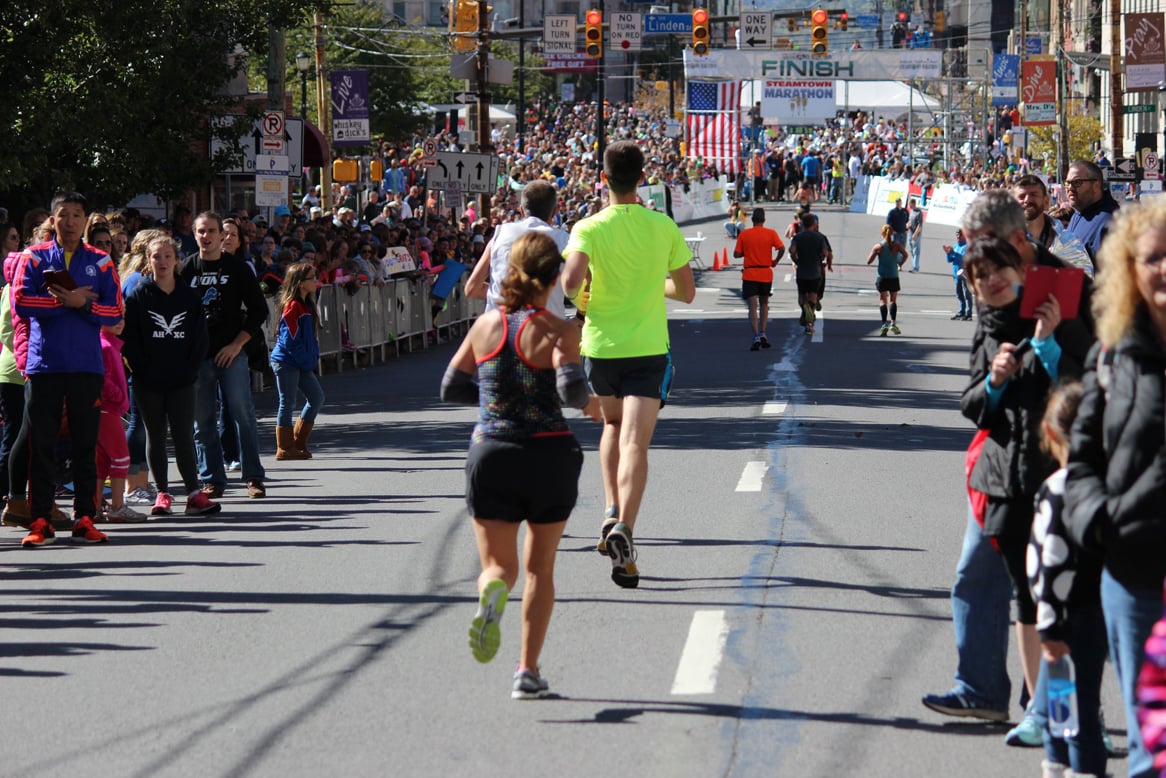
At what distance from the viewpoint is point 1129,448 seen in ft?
13.3

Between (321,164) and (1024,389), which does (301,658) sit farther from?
(321,164)

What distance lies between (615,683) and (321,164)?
28.9 metres

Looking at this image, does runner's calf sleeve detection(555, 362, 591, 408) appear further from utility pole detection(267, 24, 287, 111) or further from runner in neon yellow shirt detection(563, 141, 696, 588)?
utility pole detection(267, 24, 287, 111)

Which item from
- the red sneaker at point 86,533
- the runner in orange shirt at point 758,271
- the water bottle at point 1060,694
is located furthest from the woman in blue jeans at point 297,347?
the runner in orange shirt at point 758,271

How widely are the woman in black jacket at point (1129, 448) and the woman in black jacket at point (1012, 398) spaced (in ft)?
3.94

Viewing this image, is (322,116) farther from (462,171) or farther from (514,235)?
(514,235)

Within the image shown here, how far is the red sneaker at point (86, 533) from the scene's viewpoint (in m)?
10.5

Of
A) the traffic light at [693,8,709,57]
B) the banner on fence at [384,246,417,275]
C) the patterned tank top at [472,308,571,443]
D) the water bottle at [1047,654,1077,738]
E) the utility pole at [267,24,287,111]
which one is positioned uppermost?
the traffic light at [693,8,709,57]

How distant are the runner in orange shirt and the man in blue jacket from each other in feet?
46.0

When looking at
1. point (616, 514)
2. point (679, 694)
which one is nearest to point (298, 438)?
point (616, 514)

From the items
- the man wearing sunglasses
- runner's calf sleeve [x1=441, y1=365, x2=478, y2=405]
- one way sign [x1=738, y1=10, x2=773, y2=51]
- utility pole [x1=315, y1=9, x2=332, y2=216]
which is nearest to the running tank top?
utility pole [x1=315, y1=9, x2=332, y2=216]

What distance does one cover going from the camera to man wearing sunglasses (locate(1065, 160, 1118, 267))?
1070 cm

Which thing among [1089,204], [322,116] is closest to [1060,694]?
[1089,204]

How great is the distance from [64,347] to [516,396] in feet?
16.1
